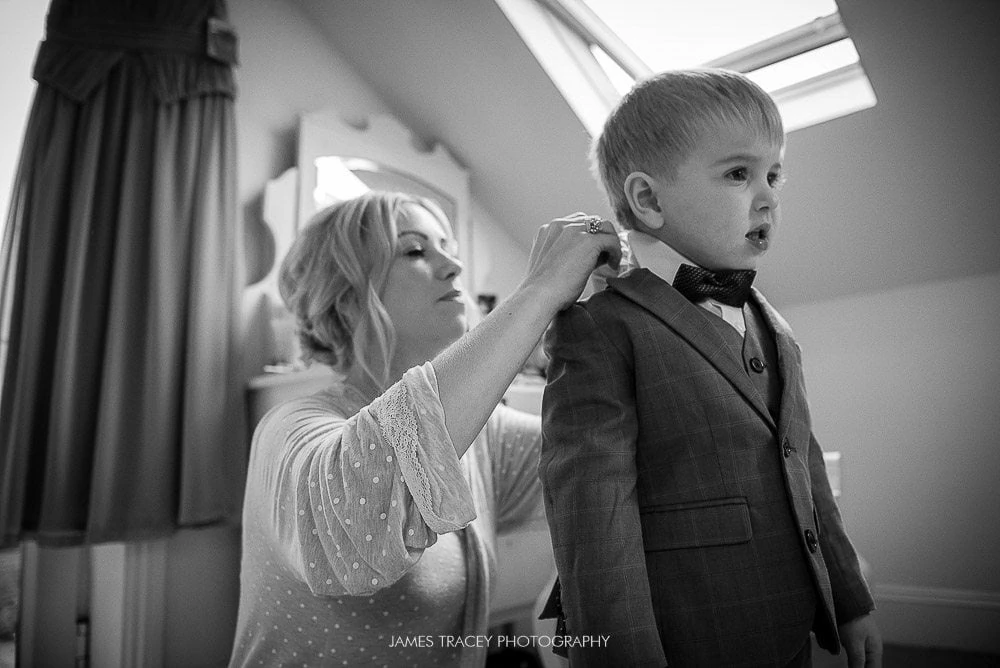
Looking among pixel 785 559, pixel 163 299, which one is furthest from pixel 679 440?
pixel 163 299

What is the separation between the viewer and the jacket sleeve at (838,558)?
732 mm

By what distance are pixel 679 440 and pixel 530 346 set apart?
0.20 meters

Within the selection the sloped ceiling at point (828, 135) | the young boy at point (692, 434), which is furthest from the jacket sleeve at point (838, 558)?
the sloped ceiling at point (828, 135)

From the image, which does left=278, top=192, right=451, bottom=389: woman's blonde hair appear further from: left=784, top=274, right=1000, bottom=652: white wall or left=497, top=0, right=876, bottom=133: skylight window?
left=784, top=274, right=1000, bottom=652: white wall

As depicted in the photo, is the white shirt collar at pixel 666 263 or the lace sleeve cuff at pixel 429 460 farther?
the white shirt collar at pixel 666 263

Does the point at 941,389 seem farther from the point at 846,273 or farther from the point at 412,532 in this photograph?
the point at 412,532

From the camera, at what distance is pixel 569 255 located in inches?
29.0

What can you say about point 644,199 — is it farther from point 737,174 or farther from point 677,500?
point 677,500

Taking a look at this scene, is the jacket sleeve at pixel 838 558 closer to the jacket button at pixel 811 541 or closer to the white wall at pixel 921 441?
the jacket button at pixel 811 541

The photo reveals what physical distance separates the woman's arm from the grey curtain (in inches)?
49.3

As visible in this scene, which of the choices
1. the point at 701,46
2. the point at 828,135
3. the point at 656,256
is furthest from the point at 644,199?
the point at 701,46

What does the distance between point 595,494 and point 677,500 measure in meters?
0.10

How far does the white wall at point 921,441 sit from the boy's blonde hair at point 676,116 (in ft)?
5.87

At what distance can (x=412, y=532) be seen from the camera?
653 millimetres
